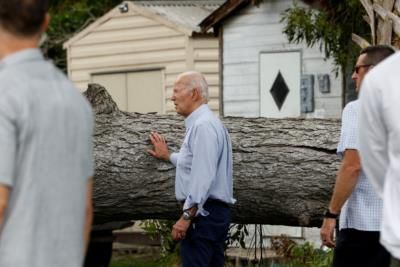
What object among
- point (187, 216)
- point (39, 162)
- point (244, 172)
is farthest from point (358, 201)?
point (39, 162)

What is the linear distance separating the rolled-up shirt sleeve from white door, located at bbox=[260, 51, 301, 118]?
844cm

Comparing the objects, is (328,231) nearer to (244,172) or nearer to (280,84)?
(244,172)

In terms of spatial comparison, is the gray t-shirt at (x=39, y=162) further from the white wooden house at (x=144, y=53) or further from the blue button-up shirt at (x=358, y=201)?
the white wooden house at (x=144, y=53)

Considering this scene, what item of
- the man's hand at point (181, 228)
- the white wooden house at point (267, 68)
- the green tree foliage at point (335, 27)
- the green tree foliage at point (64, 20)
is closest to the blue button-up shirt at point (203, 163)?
the man's hand at point (181, 228)

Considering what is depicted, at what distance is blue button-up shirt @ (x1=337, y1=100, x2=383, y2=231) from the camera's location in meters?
7.01

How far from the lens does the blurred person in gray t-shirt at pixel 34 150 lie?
4.48 metres

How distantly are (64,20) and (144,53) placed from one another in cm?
487

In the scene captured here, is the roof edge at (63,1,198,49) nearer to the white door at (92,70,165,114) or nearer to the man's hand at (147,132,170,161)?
the white door at (92,70,165,114)

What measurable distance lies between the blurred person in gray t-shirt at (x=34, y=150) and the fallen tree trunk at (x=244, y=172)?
4861mm

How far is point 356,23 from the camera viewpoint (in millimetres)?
14688

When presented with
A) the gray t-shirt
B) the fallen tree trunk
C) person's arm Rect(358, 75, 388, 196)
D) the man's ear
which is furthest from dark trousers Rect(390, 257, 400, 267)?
the fallen tree trunk

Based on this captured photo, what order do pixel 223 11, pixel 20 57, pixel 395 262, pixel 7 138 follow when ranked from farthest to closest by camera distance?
pixel 223 11
pixel 395 262
pixel 20 57
pixel 7 138

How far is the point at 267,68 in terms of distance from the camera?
17031mm

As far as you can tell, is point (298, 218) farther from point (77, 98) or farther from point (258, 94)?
point (258, 94)
